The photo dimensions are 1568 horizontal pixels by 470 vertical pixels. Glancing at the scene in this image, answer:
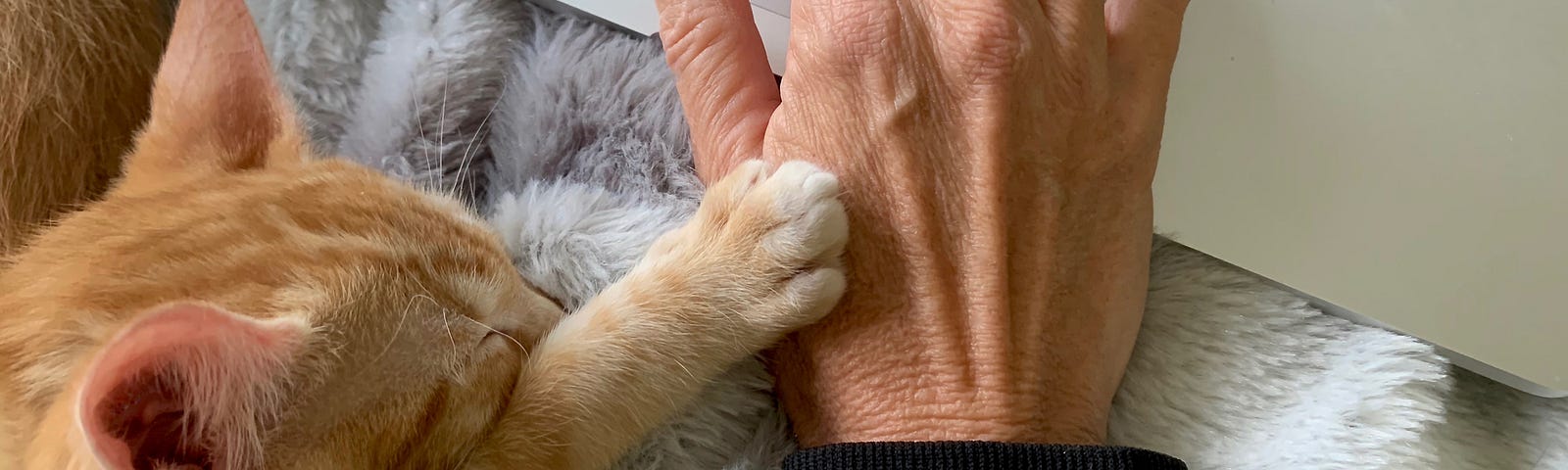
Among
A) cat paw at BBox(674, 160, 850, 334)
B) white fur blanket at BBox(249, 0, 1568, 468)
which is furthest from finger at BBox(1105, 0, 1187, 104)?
cat paw at BBox(674, 160, 850, 334)

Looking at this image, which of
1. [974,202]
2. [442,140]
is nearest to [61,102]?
[442,140]

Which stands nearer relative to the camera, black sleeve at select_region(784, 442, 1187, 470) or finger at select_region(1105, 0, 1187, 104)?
black sleeve at select_region(784, 442, 1187, 470)

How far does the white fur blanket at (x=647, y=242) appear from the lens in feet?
2.26

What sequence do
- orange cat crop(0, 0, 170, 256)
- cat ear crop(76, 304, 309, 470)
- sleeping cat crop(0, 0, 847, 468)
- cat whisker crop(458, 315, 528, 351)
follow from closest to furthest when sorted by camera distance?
cat ear crop(76, 304, 309, 470)
sleeping cat crop(0, 0, 847, 468)
cat whisker crop(458, 315, 528, 351)
orange cat crop(0, 0, 170, 256)

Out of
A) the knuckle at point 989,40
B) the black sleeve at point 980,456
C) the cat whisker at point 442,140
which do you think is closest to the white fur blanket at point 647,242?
the cat whisker at point 442,140

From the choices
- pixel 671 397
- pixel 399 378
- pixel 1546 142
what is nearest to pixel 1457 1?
pixel 1546 142

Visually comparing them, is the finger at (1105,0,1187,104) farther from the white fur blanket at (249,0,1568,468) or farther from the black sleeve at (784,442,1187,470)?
the black sleeve at (784,442,1187,470)

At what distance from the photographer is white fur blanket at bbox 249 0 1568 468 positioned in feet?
2.26

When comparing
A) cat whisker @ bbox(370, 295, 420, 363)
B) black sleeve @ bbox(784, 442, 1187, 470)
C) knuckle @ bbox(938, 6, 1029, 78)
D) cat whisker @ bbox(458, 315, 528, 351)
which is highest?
knuckle @ bbox(938, 6, 1029, 78)

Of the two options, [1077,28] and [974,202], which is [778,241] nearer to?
[974,202]

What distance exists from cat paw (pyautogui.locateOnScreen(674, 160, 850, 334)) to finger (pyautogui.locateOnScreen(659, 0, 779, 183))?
2.3 inches

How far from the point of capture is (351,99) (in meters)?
0.85

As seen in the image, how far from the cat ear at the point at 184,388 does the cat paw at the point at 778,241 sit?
30cm

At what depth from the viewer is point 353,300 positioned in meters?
0.57
